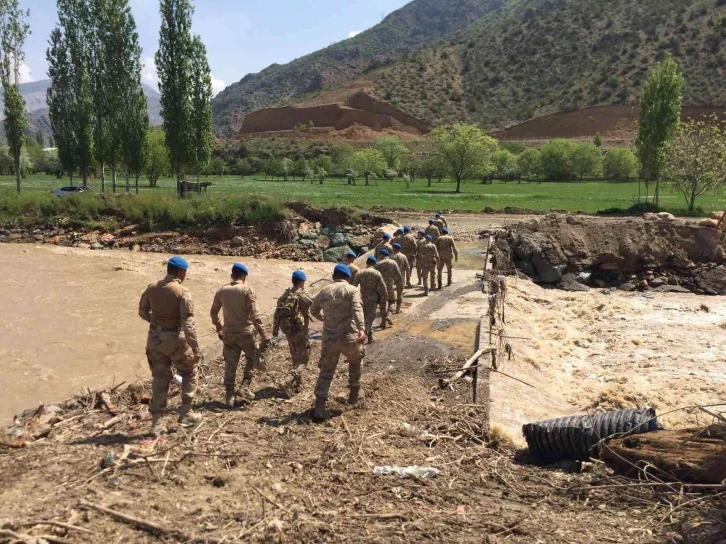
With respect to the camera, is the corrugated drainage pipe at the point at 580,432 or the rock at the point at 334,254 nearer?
the corrugated drainage pipe at the point at 580,432

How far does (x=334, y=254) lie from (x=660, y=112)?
21.7m

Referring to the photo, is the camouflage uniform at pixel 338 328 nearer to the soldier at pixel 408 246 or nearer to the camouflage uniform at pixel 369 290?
the camouflage uniform at pixel 369 290

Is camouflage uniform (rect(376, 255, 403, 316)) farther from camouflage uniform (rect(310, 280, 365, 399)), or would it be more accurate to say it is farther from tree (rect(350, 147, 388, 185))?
tree (rect(350, 147, 388, 185))

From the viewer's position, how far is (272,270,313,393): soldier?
8.45 m

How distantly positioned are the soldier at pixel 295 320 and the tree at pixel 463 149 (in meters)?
42.4

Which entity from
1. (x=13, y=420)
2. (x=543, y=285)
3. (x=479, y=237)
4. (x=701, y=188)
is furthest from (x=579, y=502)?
(x=701, y=188)

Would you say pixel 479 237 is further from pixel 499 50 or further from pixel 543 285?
pixel 499 50

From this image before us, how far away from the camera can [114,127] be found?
39.0 m

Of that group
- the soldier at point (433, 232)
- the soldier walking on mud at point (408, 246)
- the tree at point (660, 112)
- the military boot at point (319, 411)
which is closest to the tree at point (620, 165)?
the tree at point (660, 112)

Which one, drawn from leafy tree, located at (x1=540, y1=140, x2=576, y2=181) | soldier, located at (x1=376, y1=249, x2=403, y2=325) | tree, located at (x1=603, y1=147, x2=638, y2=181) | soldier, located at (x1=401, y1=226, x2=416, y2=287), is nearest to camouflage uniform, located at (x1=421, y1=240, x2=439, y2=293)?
soldier, located at (x1=401, y1=226, x2=416, y2=287)

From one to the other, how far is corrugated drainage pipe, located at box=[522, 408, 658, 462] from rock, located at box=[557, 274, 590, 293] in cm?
1511

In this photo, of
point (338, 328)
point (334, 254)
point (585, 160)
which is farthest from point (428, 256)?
point (585, 160)

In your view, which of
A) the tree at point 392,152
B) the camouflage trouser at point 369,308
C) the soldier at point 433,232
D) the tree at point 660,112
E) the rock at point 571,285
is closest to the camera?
the camouflage trouser at point 369,308

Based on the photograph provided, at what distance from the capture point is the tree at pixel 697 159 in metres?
29.6
